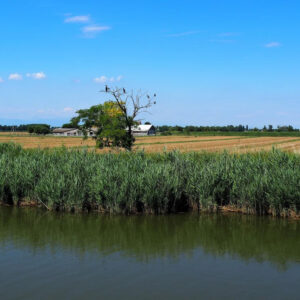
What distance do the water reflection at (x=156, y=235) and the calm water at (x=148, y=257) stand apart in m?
0.03

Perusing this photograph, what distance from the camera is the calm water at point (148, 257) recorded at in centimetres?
757

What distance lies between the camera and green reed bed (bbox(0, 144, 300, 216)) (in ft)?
45.0

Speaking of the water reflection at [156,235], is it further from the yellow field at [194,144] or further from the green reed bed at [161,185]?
the yellow field at [194,144]

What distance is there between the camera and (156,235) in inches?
462

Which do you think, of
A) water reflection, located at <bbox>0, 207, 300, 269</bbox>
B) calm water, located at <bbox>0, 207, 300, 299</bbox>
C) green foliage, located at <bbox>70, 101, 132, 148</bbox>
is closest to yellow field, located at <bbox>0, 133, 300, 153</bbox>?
green foliage, located at <bbox>70, 101, 132, 148</bbox>

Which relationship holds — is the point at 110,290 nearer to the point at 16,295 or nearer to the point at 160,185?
the point at 16,295

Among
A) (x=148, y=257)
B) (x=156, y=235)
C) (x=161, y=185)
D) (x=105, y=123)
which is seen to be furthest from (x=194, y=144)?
(x=148, y=257)

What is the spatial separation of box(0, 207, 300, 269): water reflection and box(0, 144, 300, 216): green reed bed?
0.60 m

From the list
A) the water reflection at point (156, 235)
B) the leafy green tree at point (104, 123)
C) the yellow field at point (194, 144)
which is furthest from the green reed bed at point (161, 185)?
the yellow field at point (194, 144)

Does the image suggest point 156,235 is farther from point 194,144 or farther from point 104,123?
point 194,144

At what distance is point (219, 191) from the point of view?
14.5 meters

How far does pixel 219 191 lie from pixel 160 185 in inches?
88.7

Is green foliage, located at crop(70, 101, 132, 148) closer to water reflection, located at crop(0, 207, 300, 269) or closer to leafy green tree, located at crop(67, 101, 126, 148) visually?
leafy green tree, located at crop(67, 101, 126, 148)

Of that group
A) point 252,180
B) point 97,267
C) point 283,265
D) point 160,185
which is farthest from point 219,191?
point 97,267
